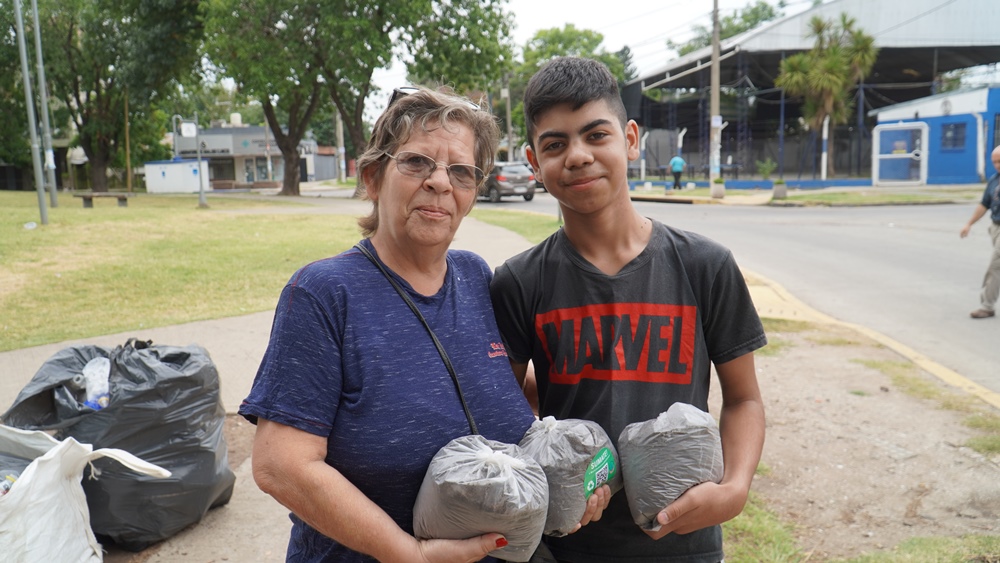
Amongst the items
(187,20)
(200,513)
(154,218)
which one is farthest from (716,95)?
(200,513)

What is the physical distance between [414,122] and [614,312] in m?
0.65

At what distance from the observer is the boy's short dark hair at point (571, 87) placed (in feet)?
6.33

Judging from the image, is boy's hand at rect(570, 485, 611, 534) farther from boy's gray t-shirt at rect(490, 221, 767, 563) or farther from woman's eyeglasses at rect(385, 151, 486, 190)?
woman's eyeglasses at rect(385, 151, 486, 190)

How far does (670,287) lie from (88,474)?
2.67 meters

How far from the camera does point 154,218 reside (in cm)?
1831

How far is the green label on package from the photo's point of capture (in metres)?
1.64

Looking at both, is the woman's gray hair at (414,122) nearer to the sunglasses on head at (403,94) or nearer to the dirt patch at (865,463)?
the sunglasses on head at (403,94)

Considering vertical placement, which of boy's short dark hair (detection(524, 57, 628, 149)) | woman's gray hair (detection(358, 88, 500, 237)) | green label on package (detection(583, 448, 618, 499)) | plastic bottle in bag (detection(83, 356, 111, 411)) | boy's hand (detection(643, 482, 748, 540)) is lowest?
plastic bottle in bag (detection(83, 356, 111, 411))

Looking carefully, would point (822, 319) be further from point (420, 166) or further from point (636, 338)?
point (420, 166)

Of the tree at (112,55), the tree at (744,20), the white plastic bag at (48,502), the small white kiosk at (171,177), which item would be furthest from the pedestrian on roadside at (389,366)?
the tree at (744,20)

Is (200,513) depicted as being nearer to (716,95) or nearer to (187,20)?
(716,95)

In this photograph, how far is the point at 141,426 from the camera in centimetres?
338

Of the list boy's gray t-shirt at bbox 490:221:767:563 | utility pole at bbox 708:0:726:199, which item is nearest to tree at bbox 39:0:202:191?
utility pole at bbox 708:0:726:199

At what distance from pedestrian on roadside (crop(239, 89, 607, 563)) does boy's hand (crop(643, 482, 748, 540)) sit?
0.16 metres
